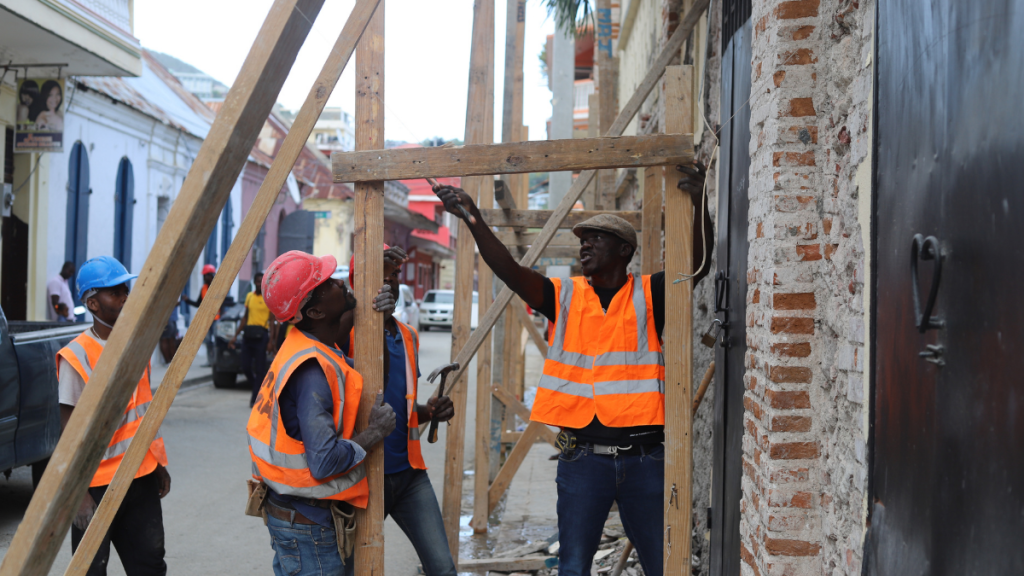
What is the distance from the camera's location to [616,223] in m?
3.40

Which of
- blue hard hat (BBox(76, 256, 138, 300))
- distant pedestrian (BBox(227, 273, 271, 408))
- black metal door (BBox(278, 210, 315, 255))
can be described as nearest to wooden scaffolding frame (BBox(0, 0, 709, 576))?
blue hard hat (BBox(76, 256, 138, 300))

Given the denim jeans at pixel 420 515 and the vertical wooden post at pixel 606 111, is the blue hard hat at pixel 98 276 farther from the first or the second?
the vertical wooden post at pixel 606 111

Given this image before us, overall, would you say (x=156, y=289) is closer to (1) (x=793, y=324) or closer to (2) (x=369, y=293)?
(2) (x=369, y=293)

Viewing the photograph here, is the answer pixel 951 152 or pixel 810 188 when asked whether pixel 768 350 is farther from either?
pixel 951 152

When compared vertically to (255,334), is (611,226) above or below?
above

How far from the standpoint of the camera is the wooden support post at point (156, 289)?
1.47 meters

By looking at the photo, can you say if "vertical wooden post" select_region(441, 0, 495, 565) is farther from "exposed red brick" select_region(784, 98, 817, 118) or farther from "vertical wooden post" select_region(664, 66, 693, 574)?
"exposed red brick" select_region(784, 98, 817, 118)

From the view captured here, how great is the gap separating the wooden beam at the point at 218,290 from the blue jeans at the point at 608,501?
1605 millimetres

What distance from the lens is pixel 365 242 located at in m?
2.79

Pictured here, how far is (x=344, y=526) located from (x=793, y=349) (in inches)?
63.3

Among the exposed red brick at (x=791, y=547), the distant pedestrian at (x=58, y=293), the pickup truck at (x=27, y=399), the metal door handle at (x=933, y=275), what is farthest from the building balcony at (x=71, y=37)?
the metal door handle at (x=933, y=275)

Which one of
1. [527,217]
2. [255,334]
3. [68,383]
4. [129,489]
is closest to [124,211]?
[255,334]

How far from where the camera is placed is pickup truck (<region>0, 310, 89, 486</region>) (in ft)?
17.0

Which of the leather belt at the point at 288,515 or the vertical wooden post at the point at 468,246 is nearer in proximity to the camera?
the leather belt at the point at 288,515
